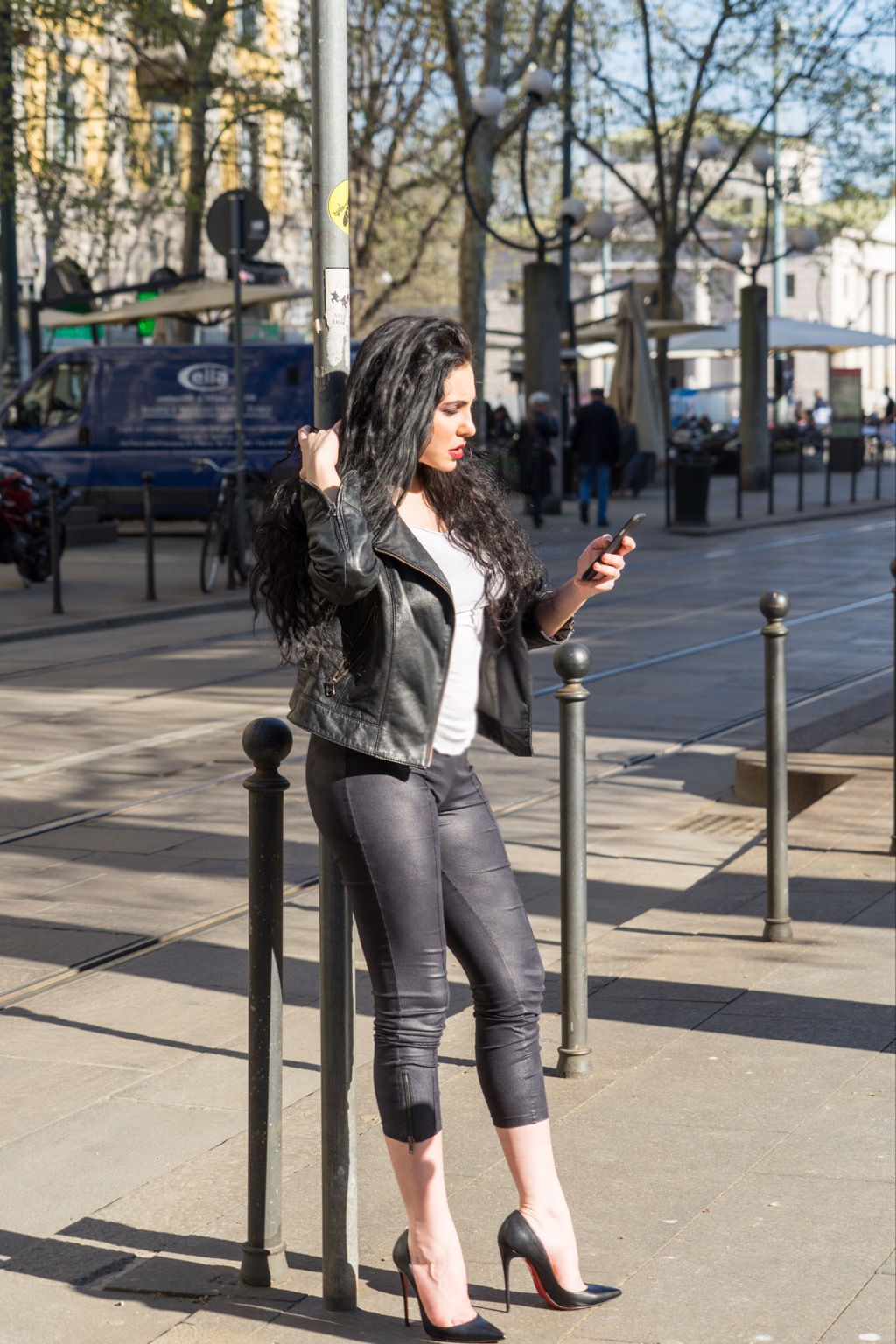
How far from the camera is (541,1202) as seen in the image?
3.17 m

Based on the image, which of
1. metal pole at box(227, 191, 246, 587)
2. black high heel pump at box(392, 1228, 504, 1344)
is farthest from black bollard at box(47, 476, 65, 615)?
black high heel pump at box(392, 1228, 504, 1344)

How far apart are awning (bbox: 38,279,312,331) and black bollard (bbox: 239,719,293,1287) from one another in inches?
797

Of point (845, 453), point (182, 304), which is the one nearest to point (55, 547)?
point (182, 304)

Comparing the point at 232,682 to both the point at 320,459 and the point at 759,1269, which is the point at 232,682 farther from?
the point at 320,459

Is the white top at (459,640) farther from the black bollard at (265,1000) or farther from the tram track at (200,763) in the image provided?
the tram track at (200,763)

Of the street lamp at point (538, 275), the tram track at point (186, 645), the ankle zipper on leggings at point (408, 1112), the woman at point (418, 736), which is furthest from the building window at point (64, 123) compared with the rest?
the ankle zipper on leggings at point (408, 1112)

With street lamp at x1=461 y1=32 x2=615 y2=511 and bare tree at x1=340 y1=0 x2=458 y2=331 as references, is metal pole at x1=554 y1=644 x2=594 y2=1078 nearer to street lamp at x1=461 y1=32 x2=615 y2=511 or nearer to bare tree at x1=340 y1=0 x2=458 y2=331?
street lamp at x1=461 y1=32 x2=615 y2=511

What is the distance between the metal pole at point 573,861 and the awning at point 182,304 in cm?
1923

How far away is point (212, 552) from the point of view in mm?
16906

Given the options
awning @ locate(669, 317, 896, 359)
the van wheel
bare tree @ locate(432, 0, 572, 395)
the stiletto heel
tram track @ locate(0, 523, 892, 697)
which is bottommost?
the stiletto heel

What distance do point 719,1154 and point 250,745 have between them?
1.44m

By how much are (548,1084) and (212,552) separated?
12885 millimetres

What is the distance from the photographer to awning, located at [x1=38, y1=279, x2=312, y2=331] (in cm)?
2327

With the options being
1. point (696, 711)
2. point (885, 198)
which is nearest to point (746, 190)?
point (885, 198)
